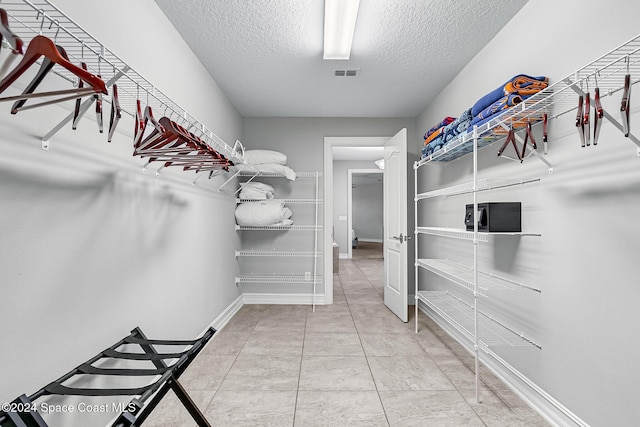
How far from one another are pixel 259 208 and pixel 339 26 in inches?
81.8

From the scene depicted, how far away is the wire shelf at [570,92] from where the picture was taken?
1.18 m

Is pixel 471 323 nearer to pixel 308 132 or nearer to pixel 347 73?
pixel 347 73

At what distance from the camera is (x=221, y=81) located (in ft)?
9.95

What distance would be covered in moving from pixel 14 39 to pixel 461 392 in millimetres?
2531

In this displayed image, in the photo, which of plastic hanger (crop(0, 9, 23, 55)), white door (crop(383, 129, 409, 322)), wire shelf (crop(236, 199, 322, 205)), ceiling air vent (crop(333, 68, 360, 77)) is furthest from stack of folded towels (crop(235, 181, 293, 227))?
plastic hanger (crop(0, 9, 23, 55))

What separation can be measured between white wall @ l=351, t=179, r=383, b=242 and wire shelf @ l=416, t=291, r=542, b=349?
26.9ft

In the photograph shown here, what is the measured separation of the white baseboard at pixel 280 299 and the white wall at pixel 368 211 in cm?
737

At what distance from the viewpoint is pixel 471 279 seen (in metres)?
2.19

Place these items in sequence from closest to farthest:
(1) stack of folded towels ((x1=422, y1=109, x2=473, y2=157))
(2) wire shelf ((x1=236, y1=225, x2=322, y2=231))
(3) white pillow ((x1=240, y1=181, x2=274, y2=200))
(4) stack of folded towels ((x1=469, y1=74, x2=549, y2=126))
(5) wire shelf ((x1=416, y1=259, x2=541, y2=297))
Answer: (4) stack of folded towels ((x1=469, y1=74, x2=549, y2=126)) < (5) wire shelf ((x1=416, y1=259, x2=541, y2=297)) < (1) stack of folded towels ((x1=422, y1=109, x2=473, y2=157)) < (3) white pillow ((x1=240, y1=181, x2=274, y2=200)) < (2) wire shelf ((x1=236, y1=225, x2=322, y2=231))

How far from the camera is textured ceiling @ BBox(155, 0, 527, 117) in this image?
1.99m

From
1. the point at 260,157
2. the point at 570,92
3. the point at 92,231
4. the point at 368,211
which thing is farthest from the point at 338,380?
the point at 368,211

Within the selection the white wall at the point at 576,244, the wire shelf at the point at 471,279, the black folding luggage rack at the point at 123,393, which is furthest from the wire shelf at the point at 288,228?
the black folding luggage rack at the point at 123,393

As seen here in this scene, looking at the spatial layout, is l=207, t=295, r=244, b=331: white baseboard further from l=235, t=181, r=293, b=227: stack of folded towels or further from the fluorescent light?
the fluorescent light

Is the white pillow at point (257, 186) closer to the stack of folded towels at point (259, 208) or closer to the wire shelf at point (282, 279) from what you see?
the stack of folded towels at point (259, 208)
